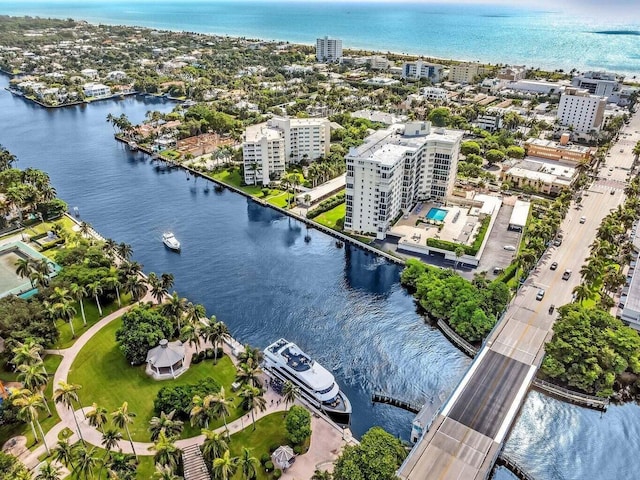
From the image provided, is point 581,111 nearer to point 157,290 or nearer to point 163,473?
point 157,290

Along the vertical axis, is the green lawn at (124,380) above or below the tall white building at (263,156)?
below

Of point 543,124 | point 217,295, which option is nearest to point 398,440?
point 217,295

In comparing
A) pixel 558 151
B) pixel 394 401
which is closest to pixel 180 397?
pixel 394 401

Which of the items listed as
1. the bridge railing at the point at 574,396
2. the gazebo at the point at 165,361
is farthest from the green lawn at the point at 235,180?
the bridge railing at the point at 574,396

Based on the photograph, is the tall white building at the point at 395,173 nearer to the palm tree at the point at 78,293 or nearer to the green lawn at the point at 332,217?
the green lawn at the point at 332,217

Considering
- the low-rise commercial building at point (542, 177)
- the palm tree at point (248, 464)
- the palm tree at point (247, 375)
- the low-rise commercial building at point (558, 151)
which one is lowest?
the palm tree at point (248, 464)

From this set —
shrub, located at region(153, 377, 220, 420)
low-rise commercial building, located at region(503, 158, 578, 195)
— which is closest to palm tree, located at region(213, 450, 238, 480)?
shrub, located at region(153, 377, 220, 420)
